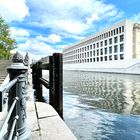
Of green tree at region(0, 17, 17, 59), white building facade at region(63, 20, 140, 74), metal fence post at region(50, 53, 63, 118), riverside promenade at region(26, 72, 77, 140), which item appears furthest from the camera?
white building facade at region(63, 20, 140, 74)

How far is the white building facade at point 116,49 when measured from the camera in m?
43.1

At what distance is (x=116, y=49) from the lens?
5816cm

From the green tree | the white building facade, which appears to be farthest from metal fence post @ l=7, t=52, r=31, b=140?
the white building facade

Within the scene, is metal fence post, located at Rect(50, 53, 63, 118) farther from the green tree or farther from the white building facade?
the white building facade

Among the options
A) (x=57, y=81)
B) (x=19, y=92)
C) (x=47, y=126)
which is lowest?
(x=47, y=126)

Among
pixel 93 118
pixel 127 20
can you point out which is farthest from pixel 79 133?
pixel 127 20

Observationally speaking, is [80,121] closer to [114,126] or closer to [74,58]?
[114,126]

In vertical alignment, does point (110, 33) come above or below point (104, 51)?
above

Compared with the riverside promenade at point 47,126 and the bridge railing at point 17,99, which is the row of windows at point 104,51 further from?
the bridge railing at point 17,99

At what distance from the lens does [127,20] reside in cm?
5453

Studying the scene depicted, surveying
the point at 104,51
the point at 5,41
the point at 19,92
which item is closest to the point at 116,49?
the point at 104,51

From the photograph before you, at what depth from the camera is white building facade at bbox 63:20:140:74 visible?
141 feet

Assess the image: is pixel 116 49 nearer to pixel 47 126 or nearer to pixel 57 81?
pixel 57 81

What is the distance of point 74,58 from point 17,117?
93522 mm
